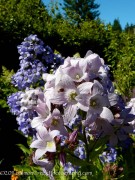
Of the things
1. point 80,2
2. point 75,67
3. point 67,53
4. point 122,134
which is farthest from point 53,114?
point 80,2

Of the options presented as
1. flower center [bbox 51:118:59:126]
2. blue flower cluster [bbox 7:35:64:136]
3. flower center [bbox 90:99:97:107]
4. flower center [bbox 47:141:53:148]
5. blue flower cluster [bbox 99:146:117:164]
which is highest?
blue flower cluster [bbox 7:35:64:136]

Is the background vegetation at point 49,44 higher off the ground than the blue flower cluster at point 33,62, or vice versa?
the background vegetation at point 49,44

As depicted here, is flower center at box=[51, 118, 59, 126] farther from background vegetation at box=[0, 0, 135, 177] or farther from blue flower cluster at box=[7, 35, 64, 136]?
background vegetation at box=[0, 0, 135, 177]

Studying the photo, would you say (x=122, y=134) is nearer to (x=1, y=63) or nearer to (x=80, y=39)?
(x=1, y=63)

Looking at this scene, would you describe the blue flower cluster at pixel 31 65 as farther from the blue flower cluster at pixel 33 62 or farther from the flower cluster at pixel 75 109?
the flower cluster at pixel 75 109

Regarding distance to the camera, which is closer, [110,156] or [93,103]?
[93,103]

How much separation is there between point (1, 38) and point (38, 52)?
6374 millimetres

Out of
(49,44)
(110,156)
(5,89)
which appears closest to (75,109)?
(110,156)

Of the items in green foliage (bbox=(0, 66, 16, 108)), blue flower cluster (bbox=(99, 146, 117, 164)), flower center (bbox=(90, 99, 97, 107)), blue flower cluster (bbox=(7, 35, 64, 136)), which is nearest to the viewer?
flower center (bbox=(90, 99, 97, 107))

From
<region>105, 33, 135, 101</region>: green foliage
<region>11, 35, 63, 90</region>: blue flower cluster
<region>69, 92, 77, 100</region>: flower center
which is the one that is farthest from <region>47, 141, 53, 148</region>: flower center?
<region>105, 33, 135, 101</region>: green foliage

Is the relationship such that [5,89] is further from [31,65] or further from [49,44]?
[49,44]

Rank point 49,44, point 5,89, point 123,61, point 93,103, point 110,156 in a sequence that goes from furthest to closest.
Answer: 1. point 49,44
2. point 123,61
3. point 5,89
4. point 110,156
5. point 93,103

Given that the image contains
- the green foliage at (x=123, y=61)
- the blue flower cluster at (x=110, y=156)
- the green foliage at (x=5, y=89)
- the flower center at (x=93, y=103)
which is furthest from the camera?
the green foliage at (x=123, y=61)

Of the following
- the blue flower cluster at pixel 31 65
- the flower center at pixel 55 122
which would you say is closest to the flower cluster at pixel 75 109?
the flower center at pixel 55 122
